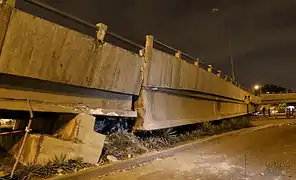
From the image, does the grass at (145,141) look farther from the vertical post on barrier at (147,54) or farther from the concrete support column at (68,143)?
the vertical post on barrier at (147,54)

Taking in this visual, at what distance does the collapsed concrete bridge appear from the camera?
5.39 metres

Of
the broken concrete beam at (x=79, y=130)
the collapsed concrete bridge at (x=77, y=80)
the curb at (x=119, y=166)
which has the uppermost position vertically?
the collapsed concrete bridge at (x=77, y=80)

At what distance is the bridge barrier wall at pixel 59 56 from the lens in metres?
5.20

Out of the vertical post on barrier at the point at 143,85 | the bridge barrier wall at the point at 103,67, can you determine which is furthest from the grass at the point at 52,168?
the vertical post on barrier at the point at 143,85

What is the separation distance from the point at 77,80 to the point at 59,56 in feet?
2.65

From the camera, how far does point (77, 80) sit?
6.73 metres

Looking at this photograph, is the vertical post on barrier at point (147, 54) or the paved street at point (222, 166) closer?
the paved street at point (222, 166)

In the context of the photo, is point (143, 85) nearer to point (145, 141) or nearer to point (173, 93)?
point (145, 141)

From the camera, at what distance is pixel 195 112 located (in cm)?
1291

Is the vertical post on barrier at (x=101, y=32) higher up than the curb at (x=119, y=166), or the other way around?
the vertical post on barrier at (x=101, y=32)

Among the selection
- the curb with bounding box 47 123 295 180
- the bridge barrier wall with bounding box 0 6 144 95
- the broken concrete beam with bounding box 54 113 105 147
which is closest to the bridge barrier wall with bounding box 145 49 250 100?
the bridge barrier wall with bounding box 0 6 144 95

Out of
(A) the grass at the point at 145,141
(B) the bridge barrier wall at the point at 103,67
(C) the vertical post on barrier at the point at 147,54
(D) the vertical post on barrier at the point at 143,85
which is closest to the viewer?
(B) the bridge barrier wall at the point at 103,67

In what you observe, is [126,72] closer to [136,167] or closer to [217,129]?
[136,167]

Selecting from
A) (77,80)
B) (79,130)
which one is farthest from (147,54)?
(79,130)
